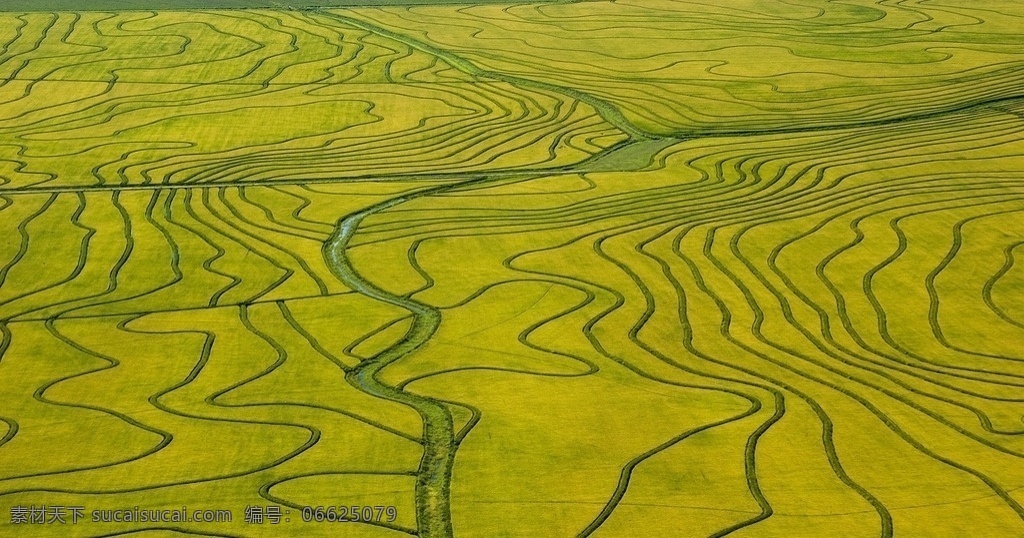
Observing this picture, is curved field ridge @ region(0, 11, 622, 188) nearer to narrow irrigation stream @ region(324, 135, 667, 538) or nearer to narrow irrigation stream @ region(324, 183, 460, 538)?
narrow irrigation stream @ region(324, 135, 667, 538)

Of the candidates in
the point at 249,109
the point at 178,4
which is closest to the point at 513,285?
the point at 249,109

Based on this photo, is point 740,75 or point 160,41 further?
point 160,41

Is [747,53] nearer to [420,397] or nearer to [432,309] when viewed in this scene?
[432,309]

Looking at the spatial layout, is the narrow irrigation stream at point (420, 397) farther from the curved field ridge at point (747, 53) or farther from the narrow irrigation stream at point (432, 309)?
the curved field ridge at point (747, 53)

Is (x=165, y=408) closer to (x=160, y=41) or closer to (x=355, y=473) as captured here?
(x=355, y=473)

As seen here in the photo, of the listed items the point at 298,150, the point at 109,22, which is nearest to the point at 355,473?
the point at 298,150

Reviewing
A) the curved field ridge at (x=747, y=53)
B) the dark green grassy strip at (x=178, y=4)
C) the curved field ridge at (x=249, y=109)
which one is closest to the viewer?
the curved field ridge at (x=249, y=109)

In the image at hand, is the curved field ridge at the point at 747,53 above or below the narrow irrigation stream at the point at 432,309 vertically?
above

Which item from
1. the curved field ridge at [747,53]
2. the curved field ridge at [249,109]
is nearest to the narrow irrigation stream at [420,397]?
the curved field ridge at [249,109]
